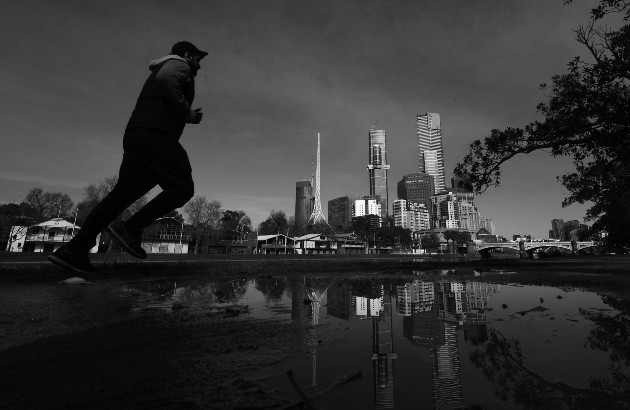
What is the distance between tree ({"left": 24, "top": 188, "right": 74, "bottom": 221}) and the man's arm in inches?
3164

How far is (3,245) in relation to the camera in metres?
60.4

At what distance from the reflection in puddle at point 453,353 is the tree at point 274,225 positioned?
326 ft

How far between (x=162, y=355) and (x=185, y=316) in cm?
91

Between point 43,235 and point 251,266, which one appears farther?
point 43,235

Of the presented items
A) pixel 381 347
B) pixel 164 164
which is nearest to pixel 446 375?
pixel 381 347

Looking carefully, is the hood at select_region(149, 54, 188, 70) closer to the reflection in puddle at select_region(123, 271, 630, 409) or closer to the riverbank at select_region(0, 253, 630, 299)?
the reflection in puddle at select_region(123, 271, 630, 409)

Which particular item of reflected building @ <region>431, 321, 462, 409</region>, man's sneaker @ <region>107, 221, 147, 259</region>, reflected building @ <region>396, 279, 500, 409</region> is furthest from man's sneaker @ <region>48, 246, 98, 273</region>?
reflected building @ <region>431, 321, 462, 409</region>

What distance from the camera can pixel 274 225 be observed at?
105562mm

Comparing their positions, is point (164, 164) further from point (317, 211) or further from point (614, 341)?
point (317, 211)

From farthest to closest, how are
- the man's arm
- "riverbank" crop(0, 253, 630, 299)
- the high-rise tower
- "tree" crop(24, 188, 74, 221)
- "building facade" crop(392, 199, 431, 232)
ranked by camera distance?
1. "building facade" crop(392, 199, 431, 232)
2. the high-rise tower
3. "tree" crop(24, 188, 74, 221)
4. "riverbank" crop(0, 253, 630, 299)
5. the man's arm

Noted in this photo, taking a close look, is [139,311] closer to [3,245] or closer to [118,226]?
[118,226]

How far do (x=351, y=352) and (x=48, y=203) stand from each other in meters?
85.7

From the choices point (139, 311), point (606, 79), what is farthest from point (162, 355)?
point (606, 79)

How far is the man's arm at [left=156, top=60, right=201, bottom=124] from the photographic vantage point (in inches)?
115
